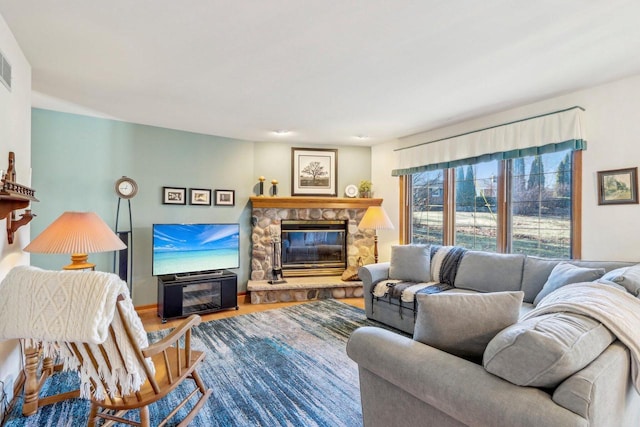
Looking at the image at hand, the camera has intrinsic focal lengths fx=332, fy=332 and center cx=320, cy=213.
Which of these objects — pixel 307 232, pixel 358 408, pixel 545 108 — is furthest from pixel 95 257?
pixel 545 108

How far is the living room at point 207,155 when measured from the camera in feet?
8.39

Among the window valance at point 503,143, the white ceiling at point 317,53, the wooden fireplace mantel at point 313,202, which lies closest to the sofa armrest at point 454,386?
the white ceiling at point 317,53

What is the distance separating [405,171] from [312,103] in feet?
6.71

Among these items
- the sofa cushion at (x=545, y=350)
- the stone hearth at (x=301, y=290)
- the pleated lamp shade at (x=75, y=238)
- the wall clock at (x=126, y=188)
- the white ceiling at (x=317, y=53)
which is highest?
the white ceiling at (x=317, y=53)

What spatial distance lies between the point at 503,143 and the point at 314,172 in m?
2.74

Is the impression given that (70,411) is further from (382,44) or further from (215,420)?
(382,44)

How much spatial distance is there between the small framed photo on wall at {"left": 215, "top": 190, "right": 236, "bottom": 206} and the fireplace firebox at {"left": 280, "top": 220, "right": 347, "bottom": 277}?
84 centimetres

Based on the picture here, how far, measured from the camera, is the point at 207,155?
4.76 m

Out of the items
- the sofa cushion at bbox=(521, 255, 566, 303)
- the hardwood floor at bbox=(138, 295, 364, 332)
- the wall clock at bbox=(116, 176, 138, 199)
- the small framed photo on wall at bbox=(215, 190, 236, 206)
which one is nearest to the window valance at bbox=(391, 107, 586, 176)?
the sofa cushion at bbox=(521, 255, 566, 303)

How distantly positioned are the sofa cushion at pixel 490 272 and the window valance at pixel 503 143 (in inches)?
44.3

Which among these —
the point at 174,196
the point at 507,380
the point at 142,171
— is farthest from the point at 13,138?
the point at 507,380

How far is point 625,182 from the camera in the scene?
285cm

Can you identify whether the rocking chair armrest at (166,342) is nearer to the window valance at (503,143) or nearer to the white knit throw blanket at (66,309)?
the white knit throw blanket at (66,309)

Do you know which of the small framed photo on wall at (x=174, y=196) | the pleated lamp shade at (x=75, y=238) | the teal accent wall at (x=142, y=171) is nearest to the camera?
the pleated lamp shade at (x=75, y=238)
